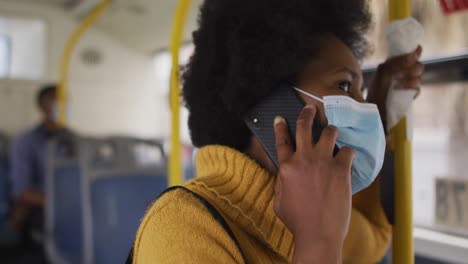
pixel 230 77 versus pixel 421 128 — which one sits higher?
pixel 230 77

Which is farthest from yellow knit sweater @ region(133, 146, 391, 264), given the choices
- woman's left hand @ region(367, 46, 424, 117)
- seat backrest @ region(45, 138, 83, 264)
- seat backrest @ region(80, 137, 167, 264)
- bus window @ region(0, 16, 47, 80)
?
bus window @ region(0, 16, 47, 80)

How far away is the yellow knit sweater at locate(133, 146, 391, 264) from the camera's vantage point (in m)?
0.73

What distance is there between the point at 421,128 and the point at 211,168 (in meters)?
1.20

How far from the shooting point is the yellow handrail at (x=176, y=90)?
1369 mm

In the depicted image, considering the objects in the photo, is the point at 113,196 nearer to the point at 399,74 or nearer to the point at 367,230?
the point at 367,230

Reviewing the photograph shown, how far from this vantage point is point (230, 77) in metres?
0.89

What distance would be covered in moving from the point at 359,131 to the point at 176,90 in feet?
2.23

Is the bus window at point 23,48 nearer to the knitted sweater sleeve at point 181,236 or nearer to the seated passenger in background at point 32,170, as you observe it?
the seated passenger in background at point 32,170

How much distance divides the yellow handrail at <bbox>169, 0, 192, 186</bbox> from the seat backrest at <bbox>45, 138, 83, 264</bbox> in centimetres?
157

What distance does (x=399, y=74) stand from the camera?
3.74ft

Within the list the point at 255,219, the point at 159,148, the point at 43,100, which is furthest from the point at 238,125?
the point at 43,100

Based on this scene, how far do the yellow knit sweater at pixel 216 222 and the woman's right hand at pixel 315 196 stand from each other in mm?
122

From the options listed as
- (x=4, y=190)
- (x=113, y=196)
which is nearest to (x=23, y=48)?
(x=4, y=190)

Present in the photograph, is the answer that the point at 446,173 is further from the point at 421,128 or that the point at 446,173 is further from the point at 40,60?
the point at 40,60
